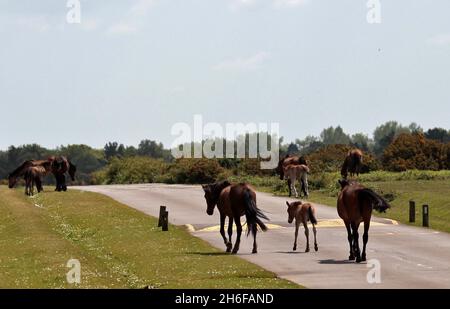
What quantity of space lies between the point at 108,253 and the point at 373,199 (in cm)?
1119

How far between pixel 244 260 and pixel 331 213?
61.4ft

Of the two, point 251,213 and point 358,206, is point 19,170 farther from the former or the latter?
point 358,206

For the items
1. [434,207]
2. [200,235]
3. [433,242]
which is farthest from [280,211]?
[433,242]

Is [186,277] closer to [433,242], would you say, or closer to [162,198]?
[433,242]

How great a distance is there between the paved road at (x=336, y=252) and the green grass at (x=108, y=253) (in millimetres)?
1089

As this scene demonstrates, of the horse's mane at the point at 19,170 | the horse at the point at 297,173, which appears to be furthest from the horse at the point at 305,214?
the horse's mane at the point at 19,170

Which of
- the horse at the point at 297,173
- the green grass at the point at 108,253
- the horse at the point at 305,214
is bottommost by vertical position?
the green grass at the point at 108,253

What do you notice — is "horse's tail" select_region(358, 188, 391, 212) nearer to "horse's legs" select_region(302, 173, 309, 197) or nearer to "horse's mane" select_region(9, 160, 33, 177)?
"horse's legs" select_region(302, 173, 309, 197)

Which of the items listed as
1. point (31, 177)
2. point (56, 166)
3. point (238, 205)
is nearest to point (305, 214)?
point (238, 205)

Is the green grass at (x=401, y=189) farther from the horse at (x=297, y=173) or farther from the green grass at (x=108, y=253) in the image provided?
the green grass at (x=108, y=253)

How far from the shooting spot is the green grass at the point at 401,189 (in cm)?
4750

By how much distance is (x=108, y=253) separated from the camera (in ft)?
114

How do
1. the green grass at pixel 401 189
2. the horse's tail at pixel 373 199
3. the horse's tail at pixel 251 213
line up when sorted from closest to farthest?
the horse's tail at pixel 373 199, the horse's tail at pixel 251 213, the green grass at pixel 401 189
